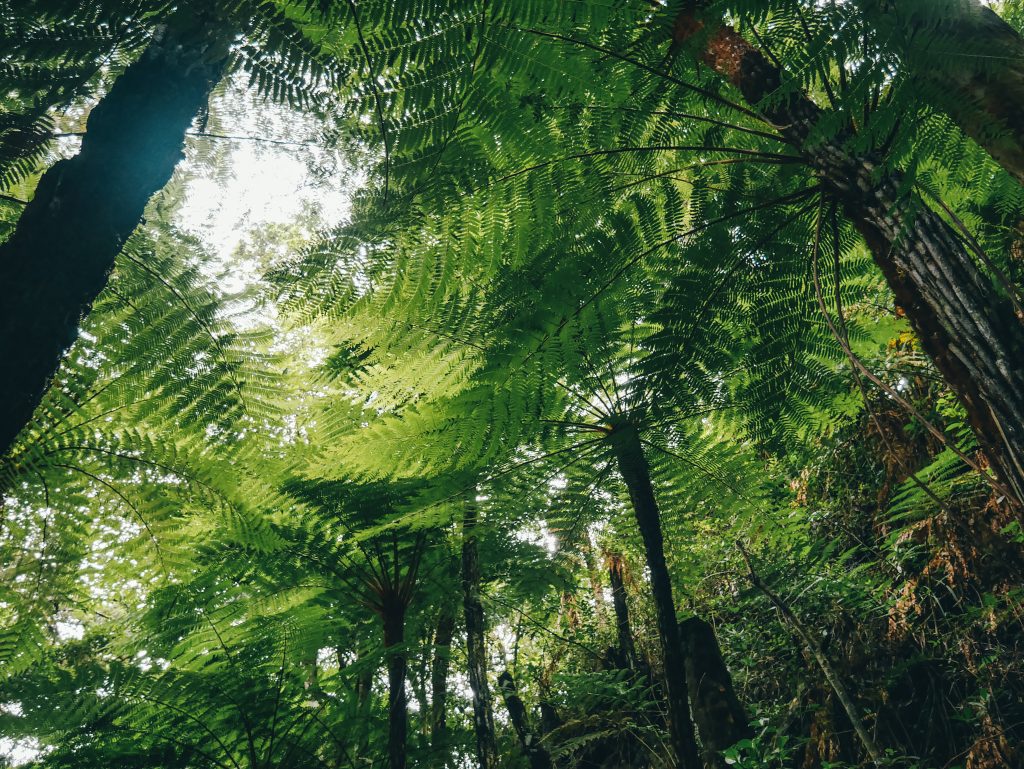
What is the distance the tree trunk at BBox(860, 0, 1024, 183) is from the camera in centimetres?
75

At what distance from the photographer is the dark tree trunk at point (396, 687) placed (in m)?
2.64

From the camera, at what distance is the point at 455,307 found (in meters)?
1.83

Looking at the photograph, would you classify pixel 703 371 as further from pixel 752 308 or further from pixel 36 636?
pixel 36 636

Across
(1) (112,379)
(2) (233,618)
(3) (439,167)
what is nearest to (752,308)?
(3) (439,167)

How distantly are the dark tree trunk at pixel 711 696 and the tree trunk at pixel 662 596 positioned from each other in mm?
1069

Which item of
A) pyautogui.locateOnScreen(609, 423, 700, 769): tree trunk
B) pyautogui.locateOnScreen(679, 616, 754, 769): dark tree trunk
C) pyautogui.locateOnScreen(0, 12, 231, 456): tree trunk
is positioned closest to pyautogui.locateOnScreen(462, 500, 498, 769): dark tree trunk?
pyautogui.locateOnScreen(679, 616, 754, 769): dark tree trunk

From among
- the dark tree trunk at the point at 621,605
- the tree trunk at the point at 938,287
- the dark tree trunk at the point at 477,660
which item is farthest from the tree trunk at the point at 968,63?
the dark tree trunk at the point at 621,605

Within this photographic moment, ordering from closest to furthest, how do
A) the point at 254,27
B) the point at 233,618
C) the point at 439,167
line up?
the point at 254,27 < the point at 439,167 < the point at 233,618

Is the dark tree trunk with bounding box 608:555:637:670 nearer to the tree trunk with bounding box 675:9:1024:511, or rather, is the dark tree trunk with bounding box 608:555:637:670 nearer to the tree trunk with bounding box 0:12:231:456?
the tree trunk with bounding box 675:9:1024:511

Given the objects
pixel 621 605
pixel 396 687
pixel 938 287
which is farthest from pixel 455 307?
pixel 621 605

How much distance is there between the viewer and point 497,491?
1.92 m

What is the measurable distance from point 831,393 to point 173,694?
3.05 m

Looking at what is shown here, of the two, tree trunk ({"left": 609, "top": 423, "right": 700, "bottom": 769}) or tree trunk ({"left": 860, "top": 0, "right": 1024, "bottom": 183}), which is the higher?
tree trunk ({"left": 860, "top": 0, "right": 1024, "bottom": 183})

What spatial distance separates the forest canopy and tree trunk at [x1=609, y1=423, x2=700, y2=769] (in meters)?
0.01
